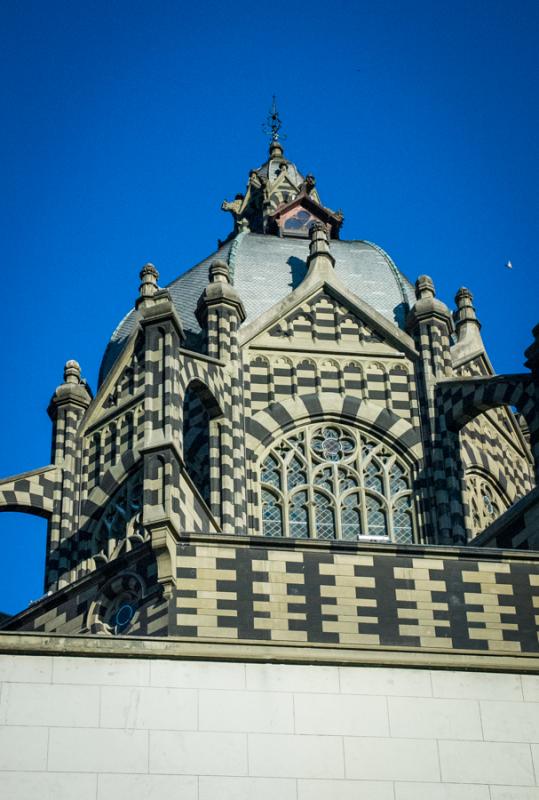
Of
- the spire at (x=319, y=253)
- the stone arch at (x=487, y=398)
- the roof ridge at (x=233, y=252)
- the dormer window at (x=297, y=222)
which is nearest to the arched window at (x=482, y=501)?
the stone arch at (x=487, y=398)

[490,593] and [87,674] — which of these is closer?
[87,674]

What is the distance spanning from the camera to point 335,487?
39156 mm

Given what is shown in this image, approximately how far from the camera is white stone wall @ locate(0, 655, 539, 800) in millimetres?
25625

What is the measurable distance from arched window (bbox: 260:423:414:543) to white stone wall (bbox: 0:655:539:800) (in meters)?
11.2

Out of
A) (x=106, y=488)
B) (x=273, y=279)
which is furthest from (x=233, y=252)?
(x=106, y=488)

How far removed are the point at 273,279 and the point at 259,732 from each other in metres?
18.8

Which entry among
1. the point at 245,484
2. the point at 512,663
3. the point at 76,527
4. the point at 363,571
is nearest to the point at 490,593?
the point at 363,571

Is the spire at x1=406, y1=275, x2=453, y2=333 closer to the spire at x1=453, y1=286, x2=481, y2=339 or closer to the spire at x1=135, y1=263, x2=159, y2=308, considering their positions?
the spire at x1=453, y1=286, x2=481, y2=339

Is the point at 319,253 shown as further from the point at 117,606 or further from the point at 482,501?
the point at 117,606

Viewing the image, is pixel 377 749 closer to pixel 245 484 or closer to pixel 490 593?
pixel 490 593

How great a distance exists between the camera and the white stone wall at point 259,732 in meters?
25.6

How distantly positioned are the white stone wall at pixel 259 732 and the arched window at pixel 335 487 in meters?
11.2

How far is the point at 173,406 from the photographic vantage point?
3628cm

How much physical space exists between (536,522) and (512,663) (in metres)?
7.38
